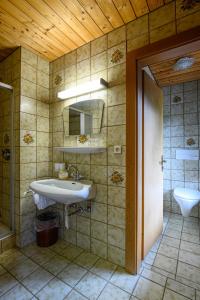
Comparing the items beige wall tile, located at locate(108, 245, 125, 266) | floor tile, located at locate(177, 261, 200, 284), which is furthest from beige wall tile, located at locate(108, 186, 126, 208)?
floor tile, located at locate(177, 261, 200, 284)

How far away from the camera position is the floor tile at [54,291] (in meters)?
1.20

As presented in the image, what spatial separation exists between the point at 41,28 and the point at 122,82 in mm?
952

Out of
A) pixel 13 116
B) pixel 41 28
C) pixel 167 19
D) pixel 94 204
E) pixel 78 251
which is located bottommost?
pixel 78 251

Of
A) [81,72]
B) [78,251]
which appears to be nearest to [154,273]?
[78,251]

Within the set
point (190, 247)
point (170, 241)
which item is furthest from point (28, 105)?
point (190, 247)

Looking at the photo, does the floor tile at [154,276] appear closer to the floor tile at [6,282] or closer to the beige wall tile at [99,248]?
the beige wall tile at [99,248]

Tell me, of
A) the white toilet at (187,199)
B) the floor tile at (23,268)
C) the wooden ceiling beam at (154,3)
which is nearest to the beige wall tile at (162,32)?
the wooden ceiling beam at (154,3)

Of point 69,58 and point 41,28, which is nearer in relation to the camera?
point 41,28

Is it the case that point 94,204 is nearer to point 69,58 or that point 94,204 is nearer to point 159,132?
point 159,132

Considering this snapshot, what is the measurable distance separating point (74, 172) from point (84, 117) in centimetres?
63

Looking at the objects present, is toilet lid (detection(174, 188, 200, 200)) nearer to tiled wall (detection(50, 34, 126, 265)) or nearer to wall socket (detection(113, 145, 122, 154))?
tiled wall (detection(50, 34, 126, 265))

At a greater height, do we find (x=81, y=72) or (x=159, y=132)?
(x=81, y=72)

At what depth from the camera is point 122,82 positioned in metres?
1.46

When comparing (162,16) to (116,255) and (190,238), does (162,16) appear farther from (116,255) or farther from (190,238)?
(190,238)
